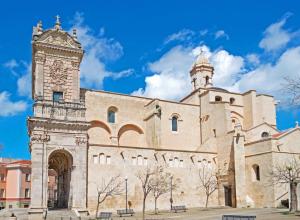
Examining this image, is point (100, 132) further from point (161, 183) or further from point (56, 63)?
point (161, 183)

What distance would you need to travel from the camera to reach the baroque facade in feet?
113

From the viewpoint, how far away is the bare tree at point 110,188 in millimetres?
34938

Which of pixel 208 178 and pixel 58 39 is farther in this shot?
pixel 208 178

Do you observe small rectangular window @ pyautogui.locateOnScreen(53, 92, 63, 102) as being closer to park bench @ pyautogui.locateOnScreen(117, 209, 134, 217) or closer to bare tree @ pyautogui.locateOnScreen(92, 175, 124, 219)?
bare tree @ pyautogui.locateOnScreen(92, 175, 124, 219)

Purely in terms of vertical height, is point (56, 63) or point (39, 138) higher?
point (56, 63)

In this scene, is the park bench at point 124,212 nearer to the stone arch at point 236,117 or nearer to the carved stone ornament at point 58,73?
the carved stone ornament at point 58,73

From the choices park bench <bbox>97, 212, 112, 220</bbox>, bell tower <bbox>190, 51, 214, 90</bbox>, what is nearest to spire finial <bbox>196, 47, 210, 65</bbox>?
bell tower <bbox>190, 51, 214, 90</bbox>

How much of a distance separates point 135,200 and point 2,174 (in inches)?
1283

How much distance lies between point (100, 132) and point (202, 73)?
62.1 ft

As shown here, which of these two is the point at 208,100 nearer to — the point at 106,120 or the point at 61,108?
the point at 106,120

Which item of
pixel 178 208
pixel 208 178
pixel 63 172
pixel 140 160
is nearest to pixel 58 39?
pixel 63 172

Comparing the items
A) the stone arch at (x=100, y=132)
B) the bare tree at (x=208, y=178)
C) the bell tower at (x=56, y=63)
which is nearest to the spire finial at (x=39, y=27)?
the bell tower at (x=56, y=63)

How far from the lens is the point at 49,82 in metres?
38.5

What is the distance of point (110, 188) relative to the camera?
3534 centimetres
